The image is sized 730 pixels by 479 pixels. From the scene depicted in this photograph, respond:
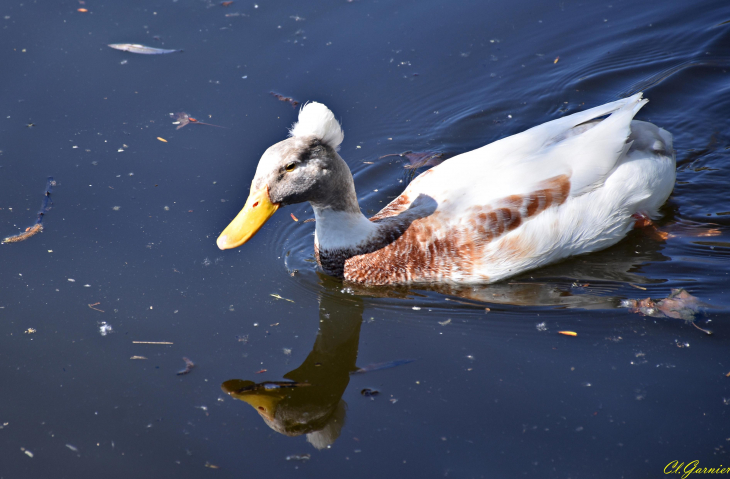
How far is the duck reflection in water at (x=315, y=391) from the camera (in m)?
3.65

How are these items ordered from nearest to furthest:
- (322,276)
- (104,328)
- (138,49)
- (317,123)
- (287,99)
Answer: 1. (317,123)
2. (104,328)
3. (322,276)
4. (287,99)
5. (138,49)

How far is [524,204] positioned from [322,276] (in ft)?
5.37

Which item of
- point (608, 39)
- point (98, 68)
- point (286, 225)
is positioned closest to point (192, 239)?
point (286, 225)

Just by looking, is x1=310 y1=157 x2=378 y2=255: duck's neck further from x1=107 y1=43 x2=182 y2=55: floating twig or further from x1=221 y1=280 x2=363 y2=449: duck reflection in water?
x1=107 y1=43 x2=182 y2=55: floating twig

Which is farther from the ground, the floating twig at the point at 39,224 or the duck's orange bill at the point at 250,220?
the duck's orange bill at the point at 250,220

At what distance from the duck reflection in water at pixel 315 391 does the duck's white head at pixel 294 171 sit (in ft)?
2.94

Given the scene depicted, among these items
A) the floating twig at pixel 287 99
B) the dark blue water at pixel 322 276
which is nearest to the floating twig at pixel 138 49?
the dark blue water at pixel 322 276

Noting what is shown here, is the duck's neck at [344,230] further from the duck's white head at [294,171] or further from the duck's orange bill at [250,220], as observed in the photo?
the duck's orange bill at [250,220]

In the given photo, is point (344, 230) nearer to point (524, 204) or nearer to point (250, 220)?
point (250, 220)

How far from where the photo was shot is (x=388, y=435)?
11.7 ft

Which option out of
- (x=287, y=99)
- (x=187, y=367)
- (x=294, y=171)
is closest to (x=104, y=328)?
(x=187, y=367)

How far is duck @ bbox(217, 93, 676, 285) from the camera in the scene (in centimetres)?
457

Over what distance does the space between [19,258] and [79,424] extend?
1.77 m

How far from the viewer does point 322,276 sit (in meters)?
4.94
